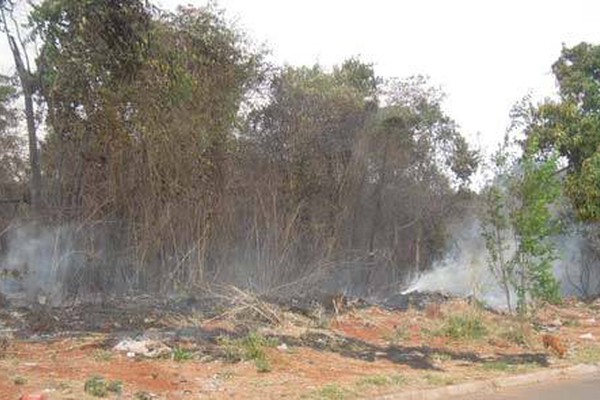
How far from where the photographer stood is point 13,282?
64.6 ft

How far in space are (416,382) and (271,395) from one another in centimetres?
242

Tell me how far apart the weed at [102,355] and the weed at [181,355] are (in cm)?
87

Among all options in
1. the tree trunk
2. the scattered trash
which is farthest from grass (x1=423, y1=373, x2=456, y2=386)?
the tree trunk

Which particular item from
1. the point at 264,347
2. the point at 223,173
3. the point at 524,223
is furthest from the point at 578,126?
the point at 264,347

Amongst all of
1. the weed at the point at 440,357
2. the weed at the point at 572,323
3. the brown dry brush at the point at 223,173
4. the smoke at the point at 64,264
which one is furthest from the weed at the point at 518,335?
the smoke at the point at 64,264

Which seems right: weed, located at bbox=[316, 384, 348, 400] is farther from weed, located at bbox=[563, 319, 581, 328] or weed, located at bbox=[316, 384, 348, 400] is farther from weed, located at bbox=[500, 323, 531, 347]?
weed, located at bbox=[563, 319, 581, 328]

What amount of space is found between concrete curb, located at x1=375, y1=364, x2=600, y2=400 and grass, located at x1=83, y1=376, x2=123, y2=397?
10.1 feet

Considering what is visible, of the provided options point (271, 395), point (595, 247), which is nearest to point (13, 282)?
point (271, 395)

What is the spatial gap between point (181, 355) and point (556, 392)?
526 centimetres

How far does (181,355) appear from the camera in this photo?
11391 mm

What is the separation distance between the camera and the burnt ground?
9.98 meters

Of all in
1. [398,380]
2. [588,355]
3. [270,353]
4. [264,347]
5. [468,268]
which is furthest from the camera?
[468,268]

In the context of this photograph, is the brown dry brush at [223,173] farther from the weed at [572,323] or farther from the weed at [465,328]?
the weed at [572,323]

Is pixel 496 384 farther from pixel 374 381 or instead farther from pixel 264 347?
pixel 264 347
